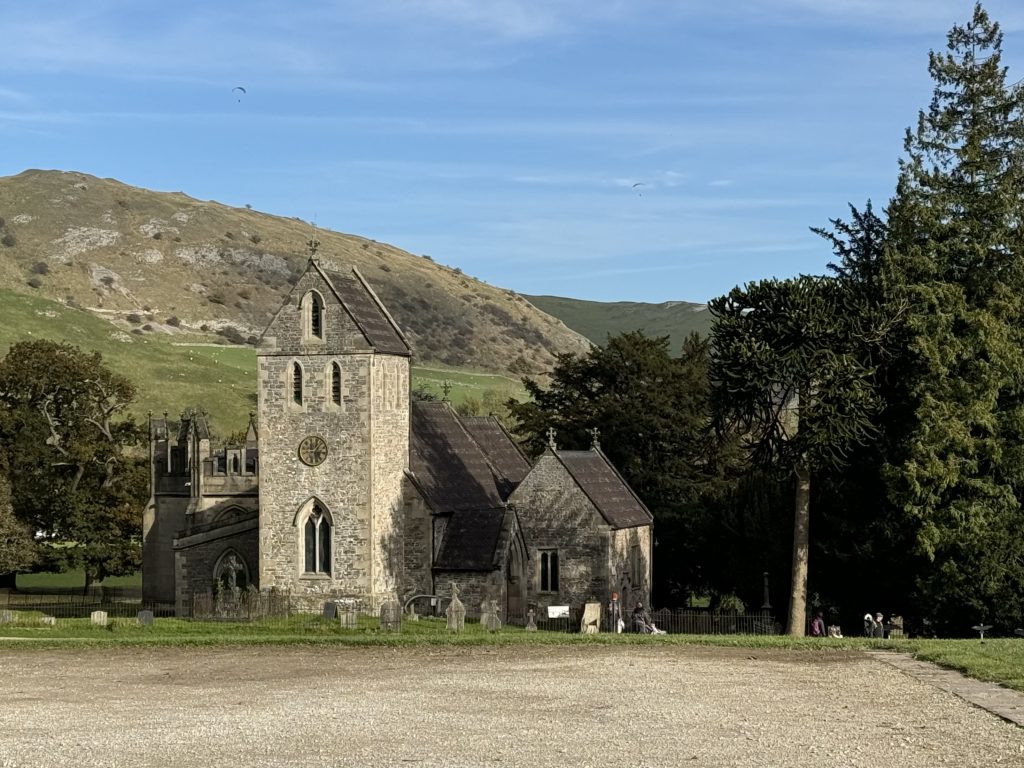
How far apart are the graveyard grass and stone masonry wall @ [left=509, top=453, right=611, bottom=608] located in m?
10.9

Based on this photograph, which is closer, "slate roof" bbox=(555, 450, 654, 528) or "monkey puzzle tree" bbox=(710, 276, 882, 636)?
"monkey puzzle tree" bbox=(710, 276, 882, 636)

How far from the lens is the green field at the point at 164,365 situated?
127500 mm

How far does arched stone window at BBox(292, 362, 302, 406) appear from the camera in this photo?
176 feet

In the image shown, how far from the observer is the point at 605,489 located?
59.5m

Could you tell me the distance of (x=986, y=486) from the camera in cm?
4659

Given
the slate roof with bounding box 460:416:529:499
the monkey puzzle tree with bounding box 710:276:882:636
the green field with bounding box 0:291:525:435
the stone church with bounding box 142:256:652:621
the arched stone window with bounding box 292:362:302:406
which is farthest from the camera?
the green field with bounding box 0:291:525:435

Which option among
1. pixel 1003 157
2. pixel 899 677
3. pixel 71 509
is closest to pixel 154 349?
pixel 71 509

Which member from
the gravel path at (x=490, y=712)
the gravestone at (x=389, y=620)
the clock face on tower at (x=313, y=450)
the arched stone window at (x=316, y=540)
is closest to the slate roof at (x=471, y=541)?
the arched stone window at (x=316, y=540)

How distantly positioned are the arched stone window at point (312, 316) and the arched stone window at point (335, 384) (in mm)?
1118

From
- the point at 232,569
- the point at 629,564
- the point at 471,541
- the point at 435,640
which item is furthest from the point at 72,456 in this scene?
the point at 435,640

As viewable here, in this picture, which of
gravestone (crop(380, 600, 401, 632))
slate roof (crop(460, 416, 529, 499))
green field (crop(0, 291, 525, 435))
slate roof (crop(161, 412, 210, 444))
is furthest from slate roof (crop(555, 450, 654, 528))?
green field (crop(0, 291, 525, 435))

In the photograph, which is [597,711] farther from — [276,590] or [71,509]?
[71,509]

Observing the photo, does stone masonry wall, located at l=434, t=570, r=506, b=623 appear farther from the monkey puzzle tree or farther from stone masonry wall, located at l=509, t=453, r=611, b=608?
the monkey puzzle tree

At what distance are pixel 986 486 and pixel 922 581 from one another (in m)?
3.47
